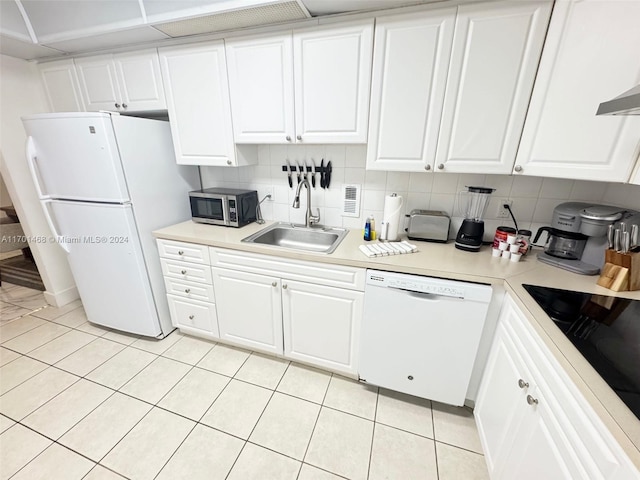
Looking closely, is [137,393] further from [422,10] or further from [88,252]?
[422,10]

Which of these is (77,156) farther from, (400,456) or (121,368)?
(400,456)

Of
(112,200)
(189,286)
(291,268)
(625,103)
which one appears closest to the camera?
(625,103)

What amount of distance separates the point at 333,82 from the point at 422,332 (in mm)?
1460

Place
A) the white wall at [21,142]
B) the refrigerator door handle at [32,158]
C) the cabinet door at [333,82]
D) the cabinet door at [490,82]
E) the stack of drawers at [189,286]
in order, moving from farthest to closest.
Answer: the white wall at [21,142] < the stack of drawers at [189,286] < the refrigerator door handle at [32,158] < the cabinet door at [333,82] < the cabinet door at [490,82]

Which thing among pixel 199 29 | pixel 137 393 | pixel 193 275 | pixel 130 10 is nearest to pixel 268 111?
pixel 199 29

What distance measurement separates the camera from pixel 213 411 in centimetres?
153

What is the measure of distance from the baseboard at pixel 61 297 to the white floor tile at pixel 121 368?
116 cm

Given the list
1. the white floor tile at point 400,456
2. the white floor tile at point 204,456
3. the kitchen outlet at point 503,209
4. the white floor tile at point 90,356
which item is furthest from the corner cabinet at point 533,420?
the white floor tile at point 90,356

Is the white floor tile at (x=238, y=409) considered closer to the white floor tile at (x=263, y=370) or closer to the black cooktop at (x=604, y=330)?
the white floor tile at (x=263, y=370)

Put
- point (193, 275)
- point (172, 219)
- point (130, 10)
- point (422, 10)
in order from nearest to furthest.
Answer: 1. point (422, 10)
2. point (130, 10)
3. point (193, 275)
4. point (172, 219)

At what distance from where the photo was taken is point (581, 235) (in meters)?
1.27

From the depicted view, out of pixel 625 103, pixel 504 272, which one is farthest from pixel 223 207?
pixel 625 103

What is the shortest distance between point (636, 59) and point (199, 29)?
6.90 feet

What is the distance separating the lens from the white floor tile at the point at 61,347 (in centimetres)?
191
